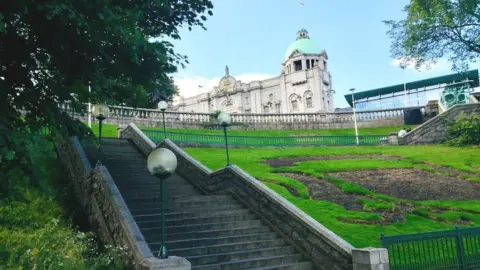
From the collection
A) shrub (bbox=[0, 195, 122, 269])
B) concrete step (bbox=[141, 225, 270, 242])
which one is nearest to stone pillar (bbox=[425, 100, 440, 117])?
concrete step (bbox=[141, 225, 270, 242])

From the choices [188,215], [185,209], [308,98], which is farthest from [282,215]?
[308,98]

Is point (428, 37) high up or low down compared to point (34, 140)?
up

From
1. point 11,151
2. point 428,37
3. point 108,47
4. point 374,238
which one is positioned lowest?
point 374,238

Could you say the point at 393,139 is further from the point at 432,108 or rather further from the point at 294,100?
the point at 294,100

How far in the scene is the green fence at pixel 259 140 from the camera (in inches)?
939

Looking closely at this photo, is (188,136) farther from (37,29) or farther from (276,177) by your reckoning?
(37,29)

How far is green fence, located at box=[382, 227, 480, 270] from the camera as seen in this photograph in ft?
26.9

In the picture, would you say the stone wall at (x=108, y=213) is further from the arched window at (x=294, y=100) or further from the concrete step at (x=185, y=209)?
the arched window at (x=294, y=100)

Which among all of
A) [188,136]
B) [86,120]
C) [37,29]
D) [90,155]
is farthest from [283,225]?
[86,120]

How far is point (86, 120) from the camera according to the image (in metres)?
27.8

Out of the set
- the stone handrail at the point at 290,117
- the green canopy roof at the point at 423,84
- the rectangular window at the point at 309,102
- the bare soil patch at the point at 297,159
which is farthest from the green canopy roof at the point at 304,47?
the bare soil patch at the point at 297,159

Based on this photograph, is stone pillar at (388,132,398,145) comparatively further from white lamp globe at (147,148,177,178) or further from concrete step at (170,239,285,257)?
white lamp globe at (147,148,177,178)

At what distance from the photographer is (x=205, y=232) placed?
31.5ft

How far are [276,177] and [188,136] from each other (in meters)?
9.79
